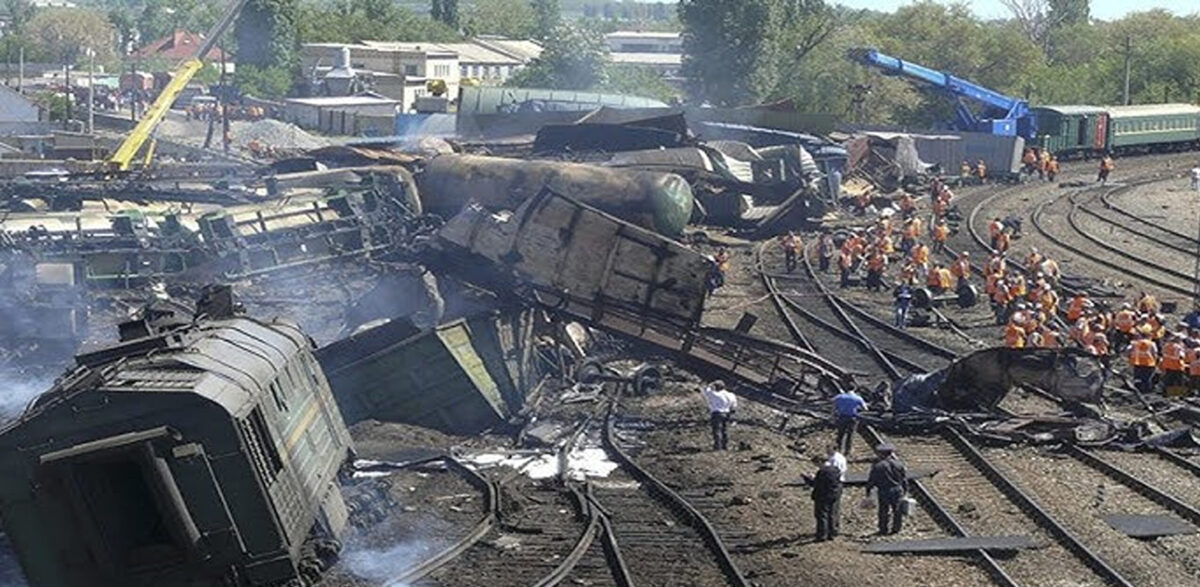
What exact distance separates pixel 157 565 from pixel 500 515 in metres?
5.48

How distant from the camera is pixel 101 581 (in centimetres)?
1209

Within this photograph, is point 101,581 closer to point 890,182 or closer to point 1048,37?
point 890,182

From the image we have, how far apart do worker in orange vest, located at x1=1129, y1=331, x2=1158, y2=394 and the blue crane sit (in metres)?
37.8

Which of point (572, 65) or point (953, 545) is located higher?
point (572, 65)

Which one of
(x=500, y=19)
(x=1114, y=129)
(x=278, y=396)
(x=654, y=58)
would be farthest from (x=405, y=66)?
(x=278, y=396)

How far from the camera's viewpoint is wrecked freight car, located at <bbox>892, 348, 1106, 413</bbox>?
22031 mm

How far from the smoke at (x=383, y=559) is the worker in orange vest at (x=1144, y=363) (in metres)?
13.6

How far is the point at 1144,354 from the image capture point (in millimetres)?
25281

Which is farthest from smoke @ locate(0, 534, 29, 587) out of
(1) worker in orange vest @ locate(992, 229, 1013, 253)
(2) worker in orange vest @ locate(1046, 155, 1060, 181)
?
(2) worker in orange vest @ locate(1046, 155, 1060, 181)

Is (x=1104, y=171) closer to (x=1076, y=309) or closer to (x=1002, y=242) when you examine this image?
(x=1002, y=242)

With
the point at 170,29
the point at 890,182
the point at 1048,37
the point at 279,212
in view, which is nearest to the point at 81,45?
the point at 170,29

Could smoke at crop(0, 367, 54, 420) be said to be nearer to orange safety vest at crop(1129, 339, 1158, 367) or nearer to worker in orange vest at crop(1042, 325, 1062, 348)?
worker in orange vest at crop(1042, 325, 1062, 348)

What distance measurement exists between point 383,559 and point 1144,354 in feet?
47.4

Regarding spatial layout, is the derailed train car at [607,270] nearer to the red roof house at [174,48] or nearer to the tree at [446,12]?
the red roof house at [174,48]
